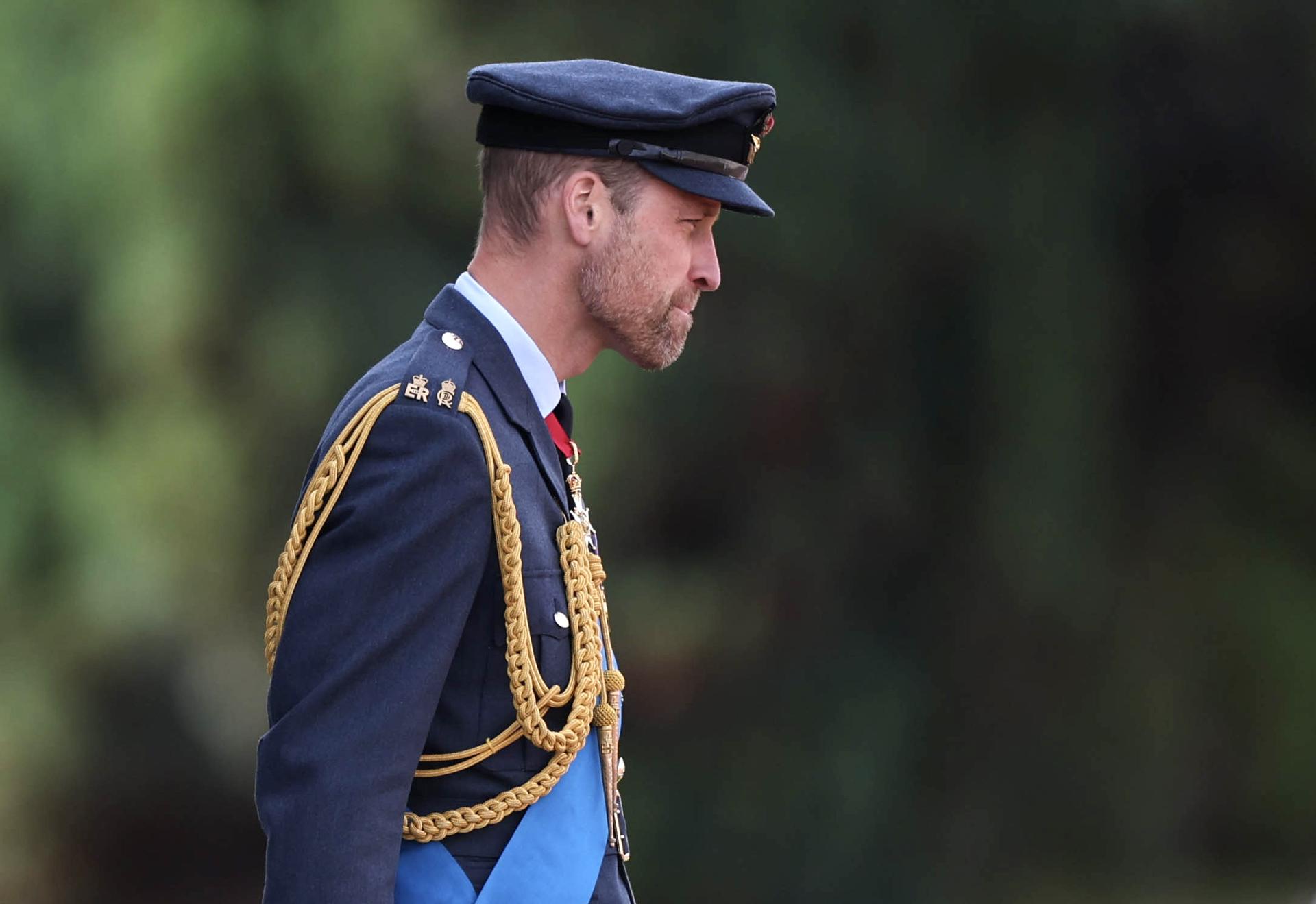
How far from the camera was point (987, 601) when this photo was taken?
4.17 m

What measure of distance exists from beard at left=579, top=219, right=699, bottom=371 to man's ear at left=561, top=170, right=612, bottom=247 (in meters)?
0.02

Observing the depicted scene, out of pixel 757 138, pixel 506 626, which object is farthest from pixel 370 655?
pixel 757 138

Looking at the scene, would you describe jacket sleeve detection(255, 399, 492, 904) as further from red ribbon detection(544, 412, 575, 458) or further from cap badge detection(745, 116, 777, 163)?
cap badge detection(745, 116, 777, 163)

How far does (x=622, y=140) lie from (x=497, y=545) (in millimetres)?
423

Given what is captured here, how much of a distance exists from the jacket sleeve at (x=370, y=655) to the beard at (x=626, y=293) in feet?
0.74

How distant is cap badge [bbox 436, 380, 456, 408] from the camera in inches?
55.4

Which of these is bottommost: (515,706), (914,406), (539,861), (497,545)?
(914,406)

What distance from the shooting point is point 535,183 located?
1547mm

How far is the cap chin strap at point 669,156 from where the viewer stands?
1531 mm

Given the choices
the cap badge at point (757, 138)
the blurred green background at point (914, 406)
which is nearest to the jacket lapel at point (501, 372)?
the cap badge at point (757, 138)

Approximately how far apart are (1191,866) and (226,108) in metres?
3.20

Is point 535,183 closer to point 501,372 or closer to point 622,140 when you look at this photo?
point 622,140

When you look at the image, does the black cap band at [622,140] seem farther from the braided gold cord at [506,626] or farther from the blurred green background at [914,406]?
the blurred green background at [914,406]

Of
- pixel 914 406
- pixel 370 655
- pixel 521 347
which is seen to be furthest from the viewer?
pixel 914 406
